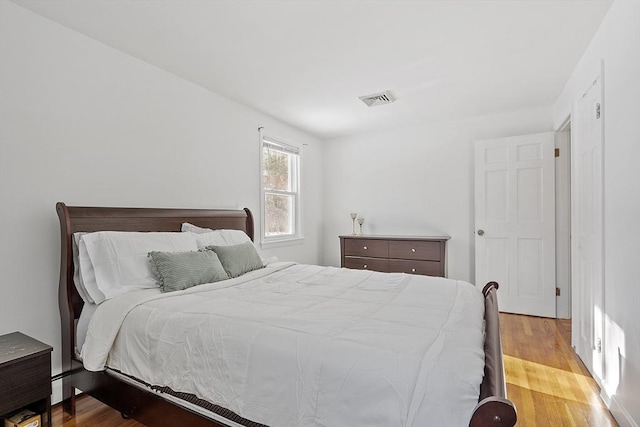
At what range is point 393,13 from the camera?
2123 mm

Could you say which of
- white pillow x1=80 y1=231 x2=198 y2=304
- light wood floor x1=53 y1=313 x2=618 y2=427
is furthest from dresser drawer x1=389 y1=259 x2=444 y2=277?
white pillow x1=80 y1=231 x2=198 y2=304

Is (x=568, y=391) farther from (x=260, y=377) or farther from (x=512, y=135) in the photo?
(x=512, y=135)

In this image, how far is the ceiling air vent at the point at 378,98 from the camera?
349 cm

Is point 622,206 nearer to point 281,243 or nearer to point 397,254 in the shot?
point 397,254

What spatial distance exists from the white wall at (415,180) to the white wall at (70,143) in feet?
7.79

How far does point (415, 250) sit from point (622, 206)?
2.51 meters

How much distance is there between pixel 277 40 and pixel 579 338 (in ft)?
11.2

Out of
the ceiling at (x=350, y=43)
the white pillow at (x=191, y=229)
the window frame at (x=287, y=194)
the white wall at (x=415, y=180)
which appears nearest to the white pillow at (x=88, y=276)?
the white pillow at (x=191, y=229)

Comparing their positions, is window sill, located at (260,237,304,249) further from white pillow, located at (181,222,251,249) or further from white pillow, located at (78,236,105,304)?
white pillow, located at (78,236,105,304)

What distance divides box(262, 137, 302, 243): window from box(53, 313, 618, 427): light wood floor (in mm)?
2373

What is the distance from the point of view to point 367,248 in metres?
4.59

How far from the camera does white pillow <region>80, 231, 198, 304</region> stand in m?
1.99

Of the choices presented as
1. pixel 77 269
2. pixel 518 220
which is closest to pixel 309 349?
pixel 77 269

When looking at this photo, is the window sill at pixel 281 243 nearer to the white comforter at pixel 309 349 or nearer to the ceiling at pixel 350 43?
the ceiling at pixel 350 43
